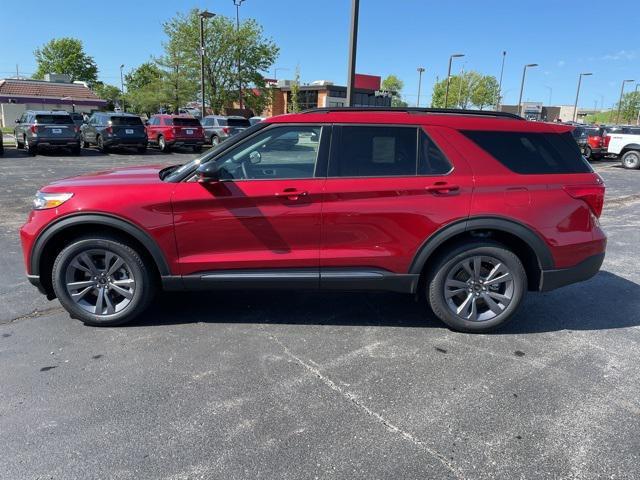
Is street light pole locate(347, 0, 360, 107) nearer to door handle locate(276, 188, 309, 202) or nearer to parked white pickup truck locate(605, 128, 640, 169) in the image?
door handle locate(276, 188, 309, 202)

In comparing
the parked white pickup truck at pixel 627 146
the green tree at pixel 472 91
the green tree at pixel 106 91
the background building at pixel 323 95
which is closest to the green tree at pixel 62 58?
the green tree at pixel 106 91

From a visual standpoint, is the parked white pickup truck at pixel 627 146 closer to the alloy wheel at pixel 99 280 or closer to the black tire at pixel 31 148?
the alloy wheel at pixel 99 280

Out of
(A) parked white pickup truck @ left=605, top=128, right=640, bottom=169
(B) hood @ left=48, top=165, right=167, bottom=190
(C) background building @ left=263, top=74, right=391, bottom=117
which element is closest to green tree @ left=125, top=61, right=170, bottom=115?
(C) background building @ left=263, top=74, right=391, bottom=117

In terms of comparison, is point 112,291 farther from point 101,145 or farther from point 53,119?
point 101,145

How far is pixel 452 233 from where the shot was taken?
3.84 metres

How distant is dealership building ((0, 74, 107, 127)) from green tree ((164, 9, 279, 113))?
18.9m

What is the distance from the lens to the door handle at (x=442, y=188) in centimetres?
381

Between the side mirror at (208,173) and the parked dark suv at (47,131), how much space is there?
61.0 feet

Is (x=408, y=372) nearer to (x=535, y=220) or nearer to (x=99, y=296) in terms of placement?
(x=535, y=220)

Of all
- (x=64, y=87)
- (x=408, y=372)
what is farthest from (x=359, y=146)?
A: (x=64, y=87)

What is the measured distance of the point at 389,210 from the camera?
12.5 feet

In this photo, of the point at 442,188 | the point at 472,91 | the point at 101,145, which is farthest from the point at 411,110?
the point at 472,91

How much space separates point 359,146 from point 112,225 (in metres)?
2.04

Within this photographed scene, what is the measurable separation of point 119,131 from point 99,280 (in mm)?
19198
